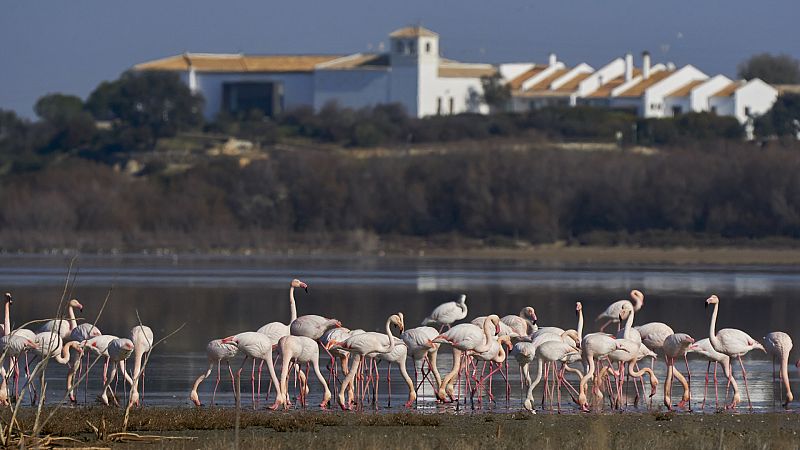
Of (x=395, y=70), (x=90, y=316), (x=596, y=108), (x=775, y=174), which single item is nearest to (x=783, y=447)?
(x=90, y=316)

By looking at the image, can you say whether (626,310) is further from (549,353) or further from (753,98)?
(753,98)

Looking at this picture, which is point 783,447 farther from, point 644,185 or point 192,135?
point 192,135

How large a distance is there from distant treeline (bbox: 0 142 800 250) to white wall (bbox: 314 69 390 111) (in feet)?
95.0

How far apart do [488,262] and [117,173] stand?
3522 centimetres

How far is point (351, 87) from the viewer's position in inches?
4820

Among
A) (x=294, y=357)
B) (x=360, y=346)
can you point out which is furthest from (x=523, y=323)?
(x=294, y=357)

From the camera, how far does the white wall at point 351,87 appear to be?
399 feet

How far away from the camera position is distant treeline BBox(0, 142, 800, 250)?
78.1 m

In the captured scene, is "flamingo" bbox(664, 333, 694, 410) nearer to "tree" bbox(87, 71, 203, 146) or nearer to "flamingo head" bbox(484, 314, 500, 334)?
"flamingo head" bbox(484, 314, 500, 334)

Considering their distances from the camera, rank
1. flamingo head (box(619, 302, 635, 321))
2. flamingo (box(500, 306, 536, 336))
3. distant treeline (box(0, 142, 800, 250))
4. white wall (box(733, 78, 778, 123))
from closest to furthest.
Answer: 1. flamingo head (box(619, 302, 635, 321))
2. flamingo (box(500, 306, 536, 336))
3. distant treeline (box(0, 142, 800, 250))
4. white wall (box(733, 78, 778, 123))

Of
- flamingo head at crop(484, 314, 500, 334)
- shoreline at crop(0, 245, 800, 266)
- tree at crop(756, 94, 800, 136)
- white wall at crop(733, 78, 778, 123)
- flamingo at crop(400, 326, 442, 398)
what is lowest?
shoreline at crop(0, 245, 800, 266)

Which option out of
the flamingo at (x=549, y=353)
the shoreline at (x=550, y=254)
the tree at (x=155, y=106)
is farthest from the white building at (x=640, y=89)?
the flamingo at (x=549, y=353)

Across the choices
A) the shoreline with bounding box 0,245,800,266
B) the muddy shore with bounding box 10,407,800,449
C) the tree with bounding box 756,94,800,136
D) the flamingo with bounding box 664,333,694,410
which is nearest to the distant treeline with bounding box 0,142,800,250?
the shoreline with bounding box 0,245,800,266

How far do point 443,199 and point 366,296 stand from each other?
4298 cm
